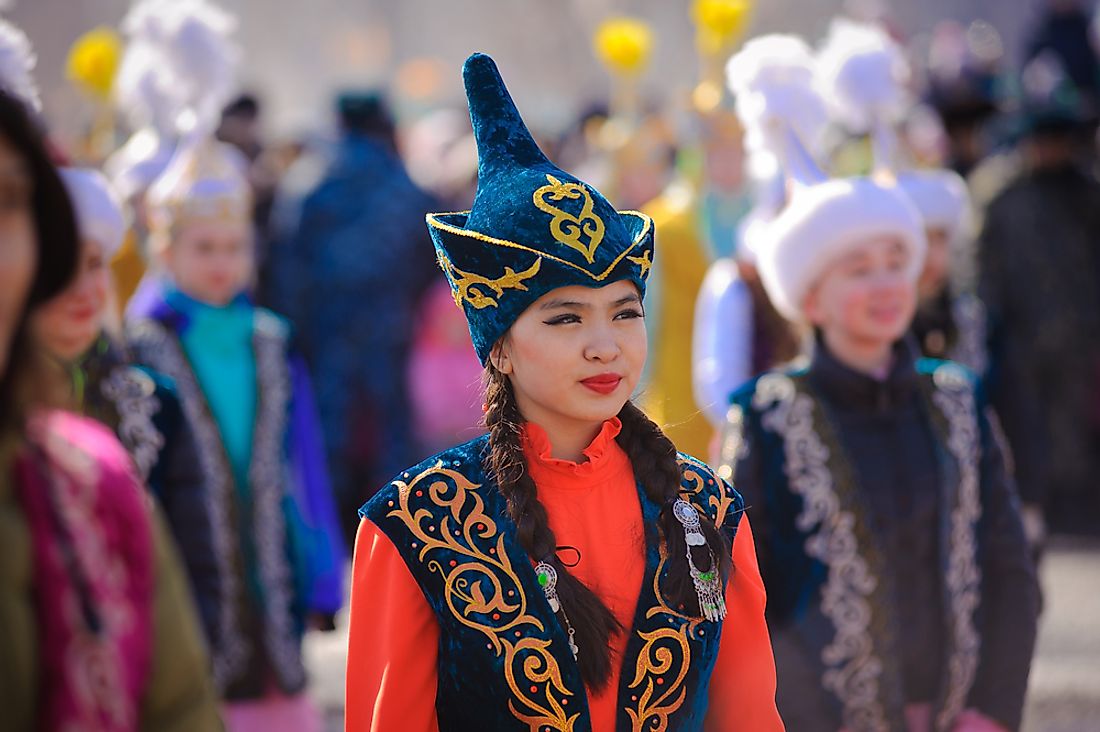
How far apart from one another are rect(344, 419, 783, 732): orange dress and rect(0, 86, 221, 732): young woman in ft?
2.02

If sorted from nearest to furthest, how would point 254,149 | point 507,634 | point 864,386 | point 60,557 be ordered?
point 60,557
point 507,634
point 864,386
point 254,149

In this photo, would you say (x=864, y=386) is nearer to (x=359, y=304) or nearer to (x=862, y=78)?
(x=862, y=78)

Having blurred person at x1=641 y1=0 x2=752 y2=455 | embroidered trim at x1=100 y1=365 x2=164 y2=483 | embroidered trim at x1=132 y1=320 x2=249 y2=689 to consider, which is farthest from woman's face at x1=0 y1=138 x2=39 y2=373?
blurred person at x1=641 y1=0 x2=752 y2=455

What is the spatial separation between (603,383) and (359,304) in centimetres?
593

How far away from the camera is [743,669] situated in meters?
3.05

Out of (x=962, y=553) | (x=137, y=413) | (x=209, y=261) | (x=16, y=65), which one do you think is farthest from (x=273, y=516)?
(x=962, y=553)

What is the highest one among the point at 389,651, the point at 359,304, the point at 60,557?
the point at 60,557

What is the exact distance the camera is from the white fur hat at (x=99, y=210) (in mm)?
4871

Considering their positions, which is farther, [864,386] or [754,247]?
[754,247]

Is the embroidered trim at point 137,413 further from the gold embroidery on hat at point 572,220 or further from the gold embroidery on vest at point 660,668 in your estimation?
the gold embroidery on vest at point 660,668

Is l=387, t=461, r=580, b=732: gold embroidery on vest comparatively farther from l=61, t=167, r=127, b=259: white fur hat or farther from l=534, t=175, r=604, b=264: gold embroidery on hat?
l=61, t=167, r=127, b=259: white fur hat

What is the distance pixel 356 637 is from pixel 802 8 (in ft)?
77.4

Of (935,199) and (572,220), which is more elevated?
(572,220)

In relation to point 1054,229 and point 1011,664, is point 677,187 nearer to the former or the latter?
point 1054,229
